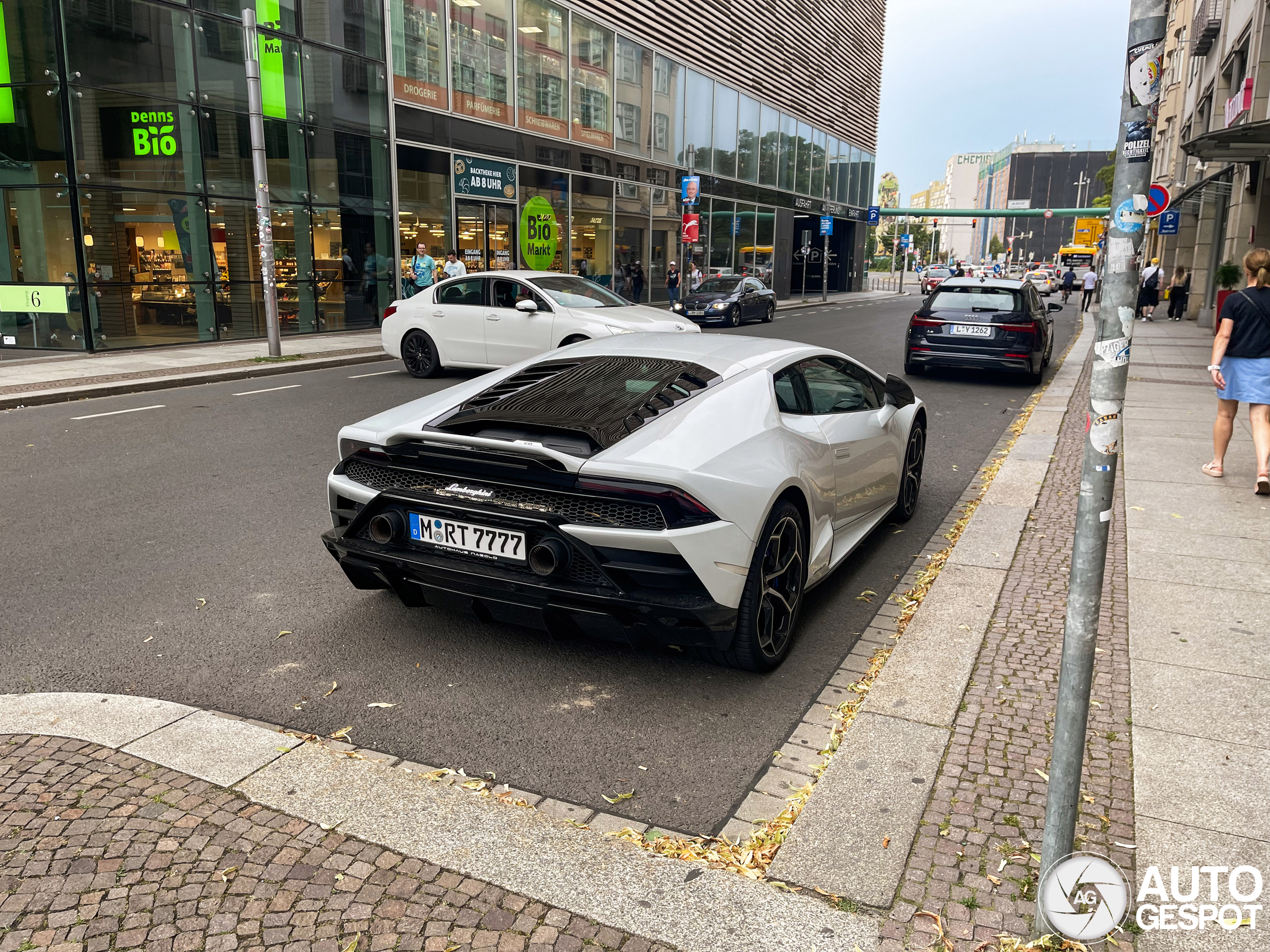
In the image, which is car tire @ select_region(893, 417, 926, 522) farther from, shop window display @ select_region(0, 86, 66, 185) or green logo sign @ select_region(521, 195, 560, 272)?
green logo sign @ select_region(521, 195, 560, 272)

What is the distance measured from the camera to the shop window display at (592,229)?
3014cm

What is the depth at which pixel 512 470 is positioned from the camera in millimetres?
3859

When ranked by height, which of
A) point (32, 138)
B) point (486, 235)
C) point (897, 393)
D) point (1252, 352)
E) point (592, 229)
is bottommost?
point (897, 393)

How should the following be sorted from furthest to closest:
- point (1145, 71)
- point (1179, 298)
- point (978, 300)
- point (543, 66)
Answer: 1. point (1179, 298)
2. point (543, 66)
3. point (978, 300)
4. point (1145, 71)

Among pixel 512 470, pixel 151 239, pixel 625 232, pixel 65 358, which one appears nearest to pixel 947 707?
pixel 512 470

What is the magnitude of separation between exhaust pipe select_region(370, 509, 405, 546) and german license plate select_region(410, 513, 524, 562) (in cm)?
5

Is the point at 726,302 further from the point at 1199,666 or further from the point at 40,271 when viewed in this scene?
the point at 1199,666

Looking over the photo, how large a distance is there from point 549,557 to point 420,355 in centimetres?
1138

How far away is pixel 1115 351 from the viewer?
2.23m

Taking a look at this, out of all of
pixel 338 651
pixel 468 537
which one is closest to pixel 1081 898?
pixel 468 537

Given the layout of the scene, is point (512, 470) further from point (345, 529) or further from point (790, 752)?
point (790, 752)

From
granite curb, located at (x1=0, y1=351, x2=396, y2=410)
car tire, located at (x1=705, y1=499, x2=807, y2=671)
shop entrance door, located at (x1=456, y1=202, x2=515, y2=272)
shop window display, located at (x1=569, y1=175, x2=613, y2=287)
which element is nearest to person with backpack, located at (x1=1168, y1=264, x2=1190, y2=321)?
shop window display, located at (x1=569, y1=175, x2=613, y2=287)

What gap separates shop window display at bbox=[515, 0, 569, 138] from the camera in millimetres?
27031

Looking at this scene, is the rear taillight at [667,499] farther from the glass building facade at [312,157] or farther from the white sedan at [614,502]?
the glass building facade at [312,157]
